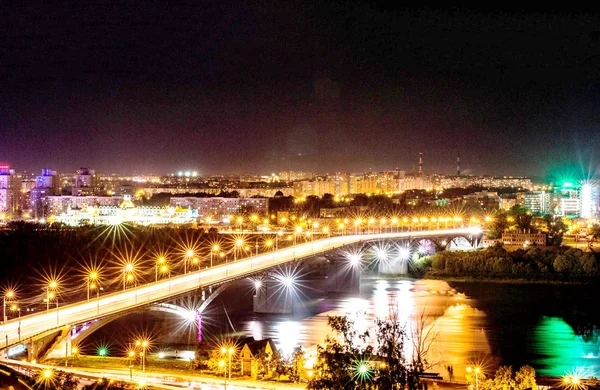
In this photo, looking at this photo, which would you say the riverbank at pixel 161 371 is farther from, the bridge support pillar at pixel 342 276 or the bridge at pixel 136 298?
the bridge support pillar at pixel 342 276

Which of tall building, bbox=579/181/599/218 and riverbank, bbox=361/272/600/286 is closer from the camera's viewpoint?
riverbank, bbox=361/272/600/286

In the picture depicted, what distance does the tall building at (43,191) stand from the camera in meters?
61.3

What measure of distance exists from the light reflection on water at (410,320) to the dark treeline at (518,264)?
267 cm

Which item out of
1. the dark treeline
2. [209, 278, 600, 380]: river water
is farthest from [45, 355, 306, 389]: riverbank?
the dark treeline

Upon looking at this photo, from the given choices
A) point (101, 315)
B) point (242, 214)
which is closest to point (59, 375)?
point (101, 315)

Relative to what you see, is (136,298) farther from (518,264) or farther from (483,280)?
(518,264)

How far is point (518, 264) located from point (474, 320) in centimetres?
1030

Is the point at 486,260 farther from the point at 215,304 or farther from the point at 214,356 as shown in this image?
the point at 214,356

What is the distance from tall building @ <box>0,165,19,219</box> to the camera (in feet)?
212

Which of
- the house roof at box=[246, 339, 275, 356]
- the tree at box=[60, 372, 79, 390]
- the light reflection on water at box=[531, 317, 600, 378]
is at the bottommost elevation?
the light reflection on water at box=[531, 317, 600, 378]

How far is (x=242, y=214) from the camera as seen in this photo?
2082 inches

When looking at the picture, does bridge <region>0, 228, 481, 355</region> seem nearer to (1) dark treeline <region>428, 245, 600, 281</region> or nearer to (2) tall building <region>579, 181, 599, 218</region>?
(1) dark treeline <region>428, 245, 600, 281</region>

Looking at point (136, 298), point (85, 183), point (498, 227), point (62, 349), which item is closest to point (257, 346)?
point (136, 298)

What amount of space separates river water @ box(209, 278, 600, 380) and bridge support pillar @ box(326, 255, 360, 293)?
452 mm
